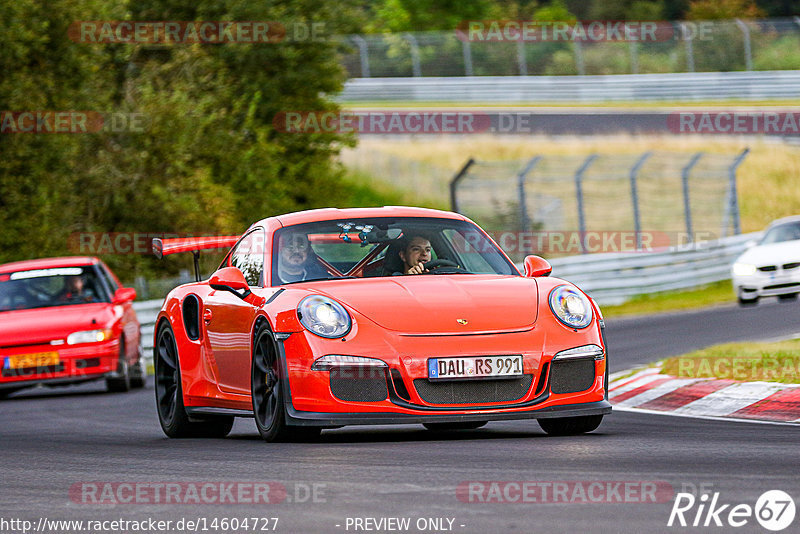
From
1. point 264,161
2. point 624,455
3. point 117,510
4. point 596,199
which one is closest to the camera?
point 117,510

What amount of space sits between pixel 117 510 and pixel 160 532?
0.63 m

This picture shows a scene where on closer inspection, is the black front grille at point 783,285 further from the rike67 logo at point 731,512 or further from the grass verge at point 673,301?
the rike67 logo at point 731,512

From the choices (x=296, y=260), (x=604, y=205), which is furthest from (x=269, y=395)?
(x=604, y=205)

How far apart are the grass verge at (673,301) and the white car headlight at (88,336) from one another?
10.4m

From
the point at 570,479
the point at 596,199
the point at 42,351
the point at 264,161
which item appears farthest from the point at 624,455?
the point at 596,199

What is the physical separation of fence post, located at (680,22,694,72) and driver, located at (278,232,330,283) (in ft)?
127

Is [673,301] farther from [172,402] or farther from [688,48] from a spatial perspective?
[688,48]

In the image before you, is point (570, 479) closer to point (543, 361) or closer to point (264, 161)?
point (543, 361)

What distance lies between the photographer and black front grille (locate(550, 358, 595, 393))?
824 cm

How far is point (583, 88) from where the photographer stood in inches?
1941

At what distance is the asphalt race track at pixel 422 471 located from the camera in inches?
222

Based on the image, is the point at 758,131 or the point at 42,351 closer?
the point at 42,351

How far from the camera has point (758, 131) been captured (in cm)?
4241

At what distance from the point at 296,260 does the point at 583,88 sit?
41048 mm
